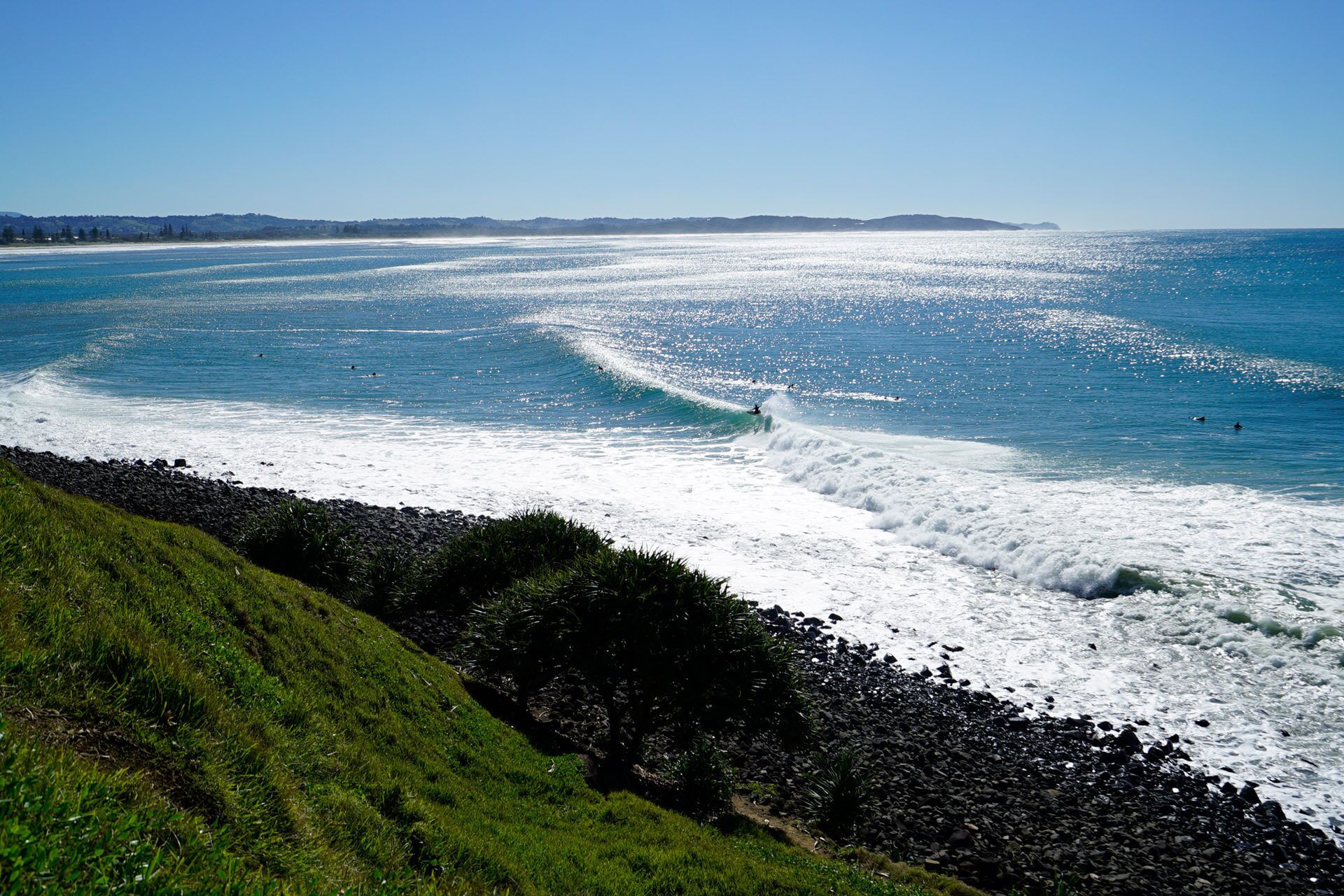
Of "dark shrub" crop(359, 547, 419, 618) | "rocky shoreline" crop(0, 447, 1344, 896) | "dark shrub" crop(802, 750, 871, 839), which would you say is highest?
"dark shrub" crop(359, 547, 419, 618)

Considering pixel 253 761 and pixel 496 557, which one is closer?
pixel 253 761

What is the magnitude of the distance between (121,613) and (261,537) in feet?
31.9

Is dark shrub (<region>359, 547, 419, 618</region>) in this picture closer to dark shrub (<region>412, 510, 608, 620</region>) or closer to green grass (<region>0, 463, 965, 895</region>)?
dark shrub (<region>412, 510, 608, 620</region>)

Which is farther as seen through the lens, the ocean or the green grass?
the ocean

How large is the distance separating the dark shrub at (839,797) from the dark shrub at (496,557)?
507 centimetres

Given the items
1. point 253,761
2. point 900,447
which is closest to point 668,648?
point 253,761

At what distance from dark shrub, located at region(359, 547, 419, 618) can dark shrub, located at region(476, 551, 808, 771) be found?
5.14 metres

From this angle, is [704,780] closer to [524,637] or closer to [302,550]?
[524,637]

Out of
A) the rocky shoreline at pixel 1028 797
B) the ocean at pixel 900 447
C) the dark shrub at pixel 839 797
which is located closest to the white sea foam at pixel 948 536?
the ocean at pixel 900 447

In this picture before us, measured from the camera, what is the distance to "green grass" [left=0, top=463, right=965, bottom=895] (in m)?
3.78

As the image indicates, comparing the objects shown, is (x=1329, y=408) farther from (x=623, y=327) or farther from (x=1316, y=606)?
(x=623, y=327)

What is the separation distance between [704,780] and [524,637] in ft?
9.61

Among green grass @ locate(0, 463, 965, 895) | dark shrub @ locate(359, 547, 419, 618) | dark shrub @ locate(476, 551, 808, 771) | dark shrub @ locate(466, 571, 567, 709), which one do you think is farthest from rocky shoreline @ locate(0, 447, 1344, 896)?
dark shrub @ locate(359, 547, 419, 618)

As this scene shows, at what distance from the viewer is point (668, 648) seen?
34.2 ft
